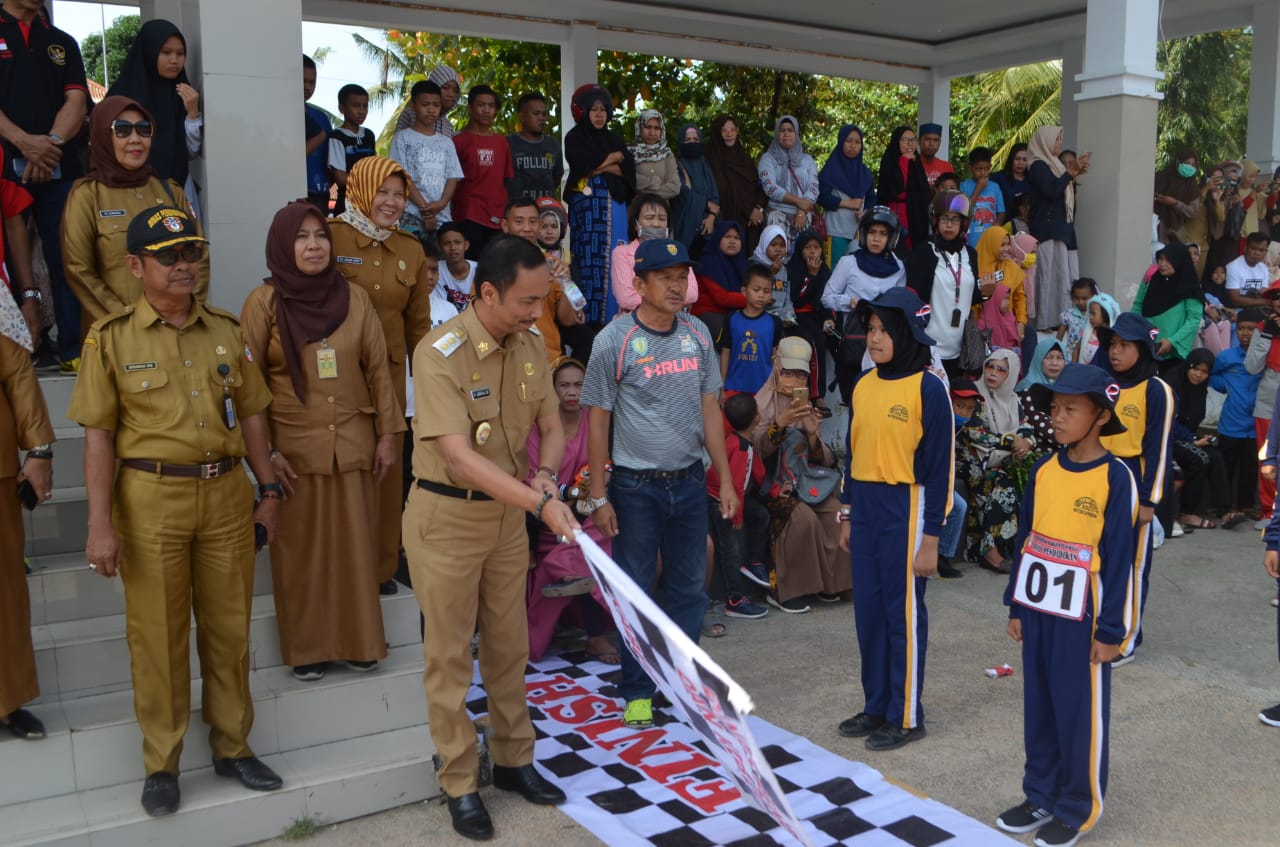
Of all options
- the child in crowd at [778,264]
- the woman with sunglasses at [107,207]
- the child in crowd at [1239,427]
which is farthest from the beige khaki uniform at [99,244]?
the child in crowd at [1239,427]

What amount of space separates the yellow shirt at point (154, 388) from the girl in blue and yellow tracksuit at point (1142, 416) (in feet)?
13.0

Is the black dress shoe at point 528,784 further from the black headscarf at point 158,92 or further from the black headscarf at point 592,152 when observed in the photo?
the black headscarf at point 592,152

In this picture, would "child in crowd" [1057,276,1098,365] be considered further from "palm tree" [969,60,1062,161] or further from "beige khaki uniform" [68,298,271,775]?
"palm tree" [969,60,1062,161]

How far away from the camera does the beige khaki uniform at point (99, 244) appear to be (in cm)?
437

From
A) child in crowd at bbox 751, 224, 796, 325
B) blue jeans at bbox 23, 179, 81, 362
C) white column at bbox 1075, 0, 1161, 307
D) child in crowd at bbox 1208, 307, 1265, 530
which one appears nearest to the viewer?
blue jeans at bbox 23, 179, 81, 362

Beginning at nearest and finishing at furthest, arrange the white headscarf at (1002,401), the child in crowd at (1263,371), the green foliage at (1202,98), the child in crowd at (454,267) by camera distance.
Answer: the child in crowd at (454,267)
the white headscarf at (1002,401)
the child in crowd at (1263,371)
the green foliage at (1202,98)

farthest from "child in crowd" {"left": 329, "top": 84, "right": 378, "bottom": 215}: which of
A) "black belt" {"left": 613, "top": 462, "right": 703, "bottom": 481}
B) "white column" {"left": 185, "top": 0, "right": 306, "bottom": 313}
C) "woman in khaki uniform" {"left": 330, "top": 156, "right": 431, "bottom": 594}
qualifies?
"black belt" {"left": 613, "top": 462, "right": 703, "bottom": 481}

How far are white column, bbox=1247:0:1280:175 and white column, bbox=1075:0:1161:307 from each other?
4.07 meters

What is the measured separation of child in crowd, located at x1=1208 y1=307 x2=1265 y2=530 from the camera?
28.8 ft

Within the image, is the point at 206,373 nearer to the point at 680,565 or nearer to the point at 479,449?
the point at 479,449

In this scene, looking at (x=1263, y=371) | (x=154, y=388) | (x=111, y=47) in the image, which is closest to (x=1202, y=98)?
(x=1263, y=371)

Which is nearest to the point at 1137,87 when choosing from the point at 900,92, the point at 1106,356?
the point at 1106,356

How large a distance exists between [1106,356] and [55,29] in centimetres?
551

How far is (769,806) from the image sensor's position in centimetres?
288
